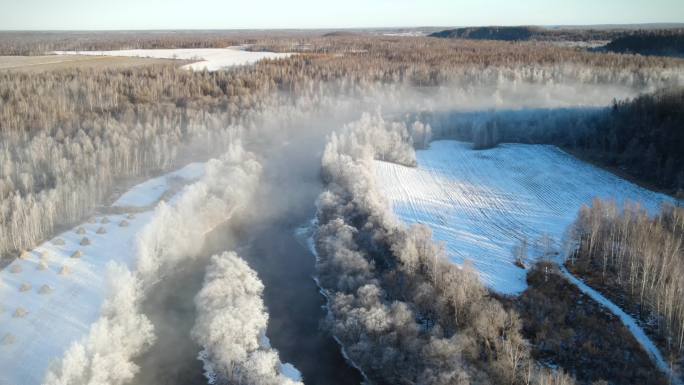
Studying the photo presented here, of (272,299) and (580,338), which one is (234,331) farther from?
(580,338)

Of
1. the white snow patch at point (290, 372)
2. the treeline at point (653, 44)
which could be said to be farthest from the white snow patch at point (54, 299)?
the treeline at point (653, 44)

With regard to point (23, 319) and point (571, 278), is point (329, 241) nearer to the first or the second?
point (571, 278)

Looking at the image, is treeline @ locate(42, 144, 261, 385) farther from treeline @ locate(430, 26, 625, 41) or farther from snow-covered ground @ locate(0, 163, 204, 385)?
treeline @ locate(430, 26, 625, 41)

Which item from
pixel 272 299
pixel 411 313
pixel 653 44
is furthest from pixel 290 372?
pixel 653 44

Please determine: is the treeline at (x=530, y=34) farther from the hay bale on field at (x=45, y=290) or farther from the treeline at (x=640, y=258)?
the hay bale on field at (x=45, y=290)

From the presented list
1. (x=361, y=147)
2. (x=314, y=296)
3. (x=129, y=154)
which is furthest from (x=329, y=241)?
(x=129, y=154)

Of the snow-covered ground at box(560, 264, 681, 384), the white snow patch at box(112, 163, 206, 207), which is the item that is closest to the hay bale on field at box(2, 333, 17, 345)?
the white snow patch at box(112, 163, 206, 207)
